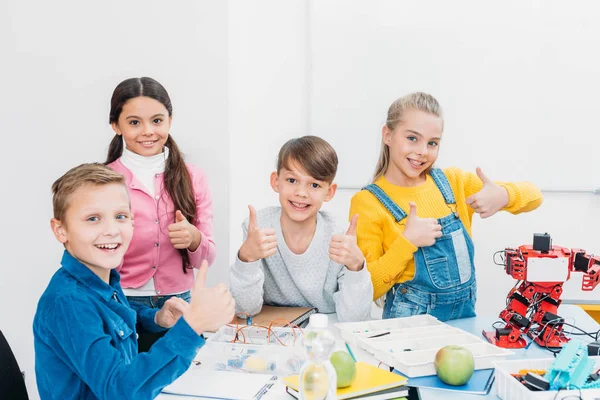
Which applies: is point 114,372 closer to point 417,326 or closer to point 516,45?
point 417,326

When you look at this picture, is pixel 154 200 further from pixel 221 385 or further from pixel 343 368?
pixel 343 368

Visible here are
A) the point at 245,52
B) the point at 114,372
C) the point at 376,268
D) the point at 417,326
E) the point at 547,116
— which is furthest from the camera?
the point at 547,116

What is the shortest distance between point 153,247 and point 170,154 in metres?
0.35

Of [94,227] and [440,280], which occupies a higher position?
[94,227]

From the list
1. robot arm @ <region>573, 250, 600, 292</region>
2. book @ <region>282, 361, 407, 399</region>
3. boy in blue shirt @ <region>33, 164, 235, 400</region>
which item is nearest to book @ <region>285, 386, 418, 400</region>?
book @ <region>282, 361, 407, 399</region>

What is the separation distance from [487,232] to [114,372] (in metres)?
2.28

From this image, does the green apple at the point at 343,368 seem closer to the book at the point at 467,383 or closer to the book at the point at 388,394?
the book at the point at 388,394

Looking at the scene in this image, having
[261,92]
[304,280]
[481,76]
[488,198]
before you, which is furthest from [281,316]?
[481,76]

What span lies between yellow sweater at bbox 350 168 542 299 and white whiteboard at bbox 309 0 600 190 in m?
0.74

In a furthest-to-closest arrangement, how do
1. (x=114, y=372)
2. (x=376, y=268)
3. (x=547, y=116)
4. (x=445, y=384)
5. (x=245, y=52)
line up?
1. (x=547, y=116)
2. (x=245, y=52)
3. (x=376, y=268)
4. (x=445, y=384)
5. (x=114, y=372)

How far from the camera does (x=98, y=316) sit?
1.24 metres

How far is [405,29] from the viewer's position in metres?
2.97

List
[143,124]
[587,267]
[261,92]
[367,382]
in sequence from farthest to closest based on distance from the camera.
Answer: [261,92] → [143,124] → [587,267] → [367,382]

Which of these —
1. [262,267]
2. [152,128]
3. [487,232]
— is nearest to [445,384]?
[262,267]
